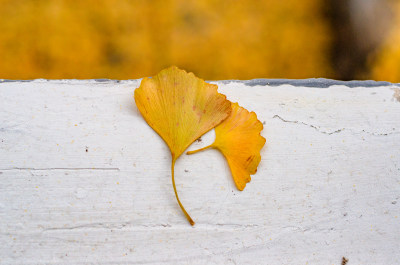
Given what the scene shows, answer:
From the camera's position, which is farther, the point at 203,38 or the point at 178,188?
the point at 203,38

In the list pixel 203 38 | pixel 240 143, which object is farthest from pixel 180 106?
pixel 203 38

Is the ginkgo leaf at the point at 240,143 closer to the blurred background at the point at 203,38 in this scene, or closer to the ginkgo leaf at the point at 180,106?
the ginkgo leaf at the point at 180,106

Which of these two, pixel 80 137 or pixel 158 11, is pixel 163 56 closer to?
pixel 158 11

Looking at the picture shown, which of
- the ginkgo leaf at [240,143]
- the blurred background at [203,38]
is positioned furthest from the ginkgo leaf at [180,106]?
the blurred background at [203,38]

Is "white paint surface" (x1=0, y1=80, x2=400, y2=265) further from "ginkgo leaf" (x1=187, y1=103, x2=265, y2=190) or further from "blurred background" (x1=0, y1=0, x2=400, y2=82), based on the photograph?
"blurred background" (x1=0, y1=0, x2=400, y2=82)

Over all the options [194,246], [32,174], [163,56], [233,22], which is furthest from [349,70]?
[32,174]

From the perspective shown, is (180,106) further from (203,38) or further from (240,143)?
(203,38)

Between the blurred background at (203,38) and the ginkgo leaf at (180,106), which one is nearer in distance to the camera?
the ginkgo leaf at (180,106)
